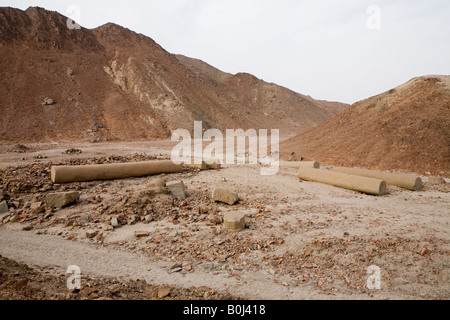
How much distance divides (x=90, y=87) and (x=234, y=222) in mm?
30413

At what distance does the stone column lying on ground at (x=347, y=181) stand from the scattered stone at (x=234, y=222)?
503 centimetres

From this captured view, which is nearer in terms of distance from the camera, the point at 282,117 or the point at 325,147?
the point at 325,147

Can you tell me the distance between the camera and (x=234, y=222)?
5250mm

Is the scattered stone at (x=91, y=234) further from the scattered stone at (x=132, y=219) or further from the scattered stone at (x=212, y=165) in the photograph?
the scattered stone at (x=212, y=165)

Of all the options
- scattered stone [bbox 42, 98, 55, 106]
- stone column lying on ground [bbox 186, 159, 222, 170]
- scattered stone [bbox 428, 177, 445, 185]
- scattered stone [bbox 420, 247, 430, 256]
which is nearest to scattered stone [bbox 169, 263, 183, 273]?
scattered stone [bbox 420, 247, 430, 256]

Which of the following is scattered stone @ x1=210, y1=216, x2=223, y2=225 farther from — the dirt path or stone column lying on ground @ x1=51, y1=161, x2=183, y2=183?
stone column lying on ground @ x1=51, y1=161, x2=183, y2=183

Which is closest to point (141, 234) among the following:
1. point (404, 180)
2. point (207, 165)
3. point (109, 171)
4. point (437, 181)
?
point (109, 171)

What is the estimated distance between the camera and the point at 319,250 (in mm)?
4484

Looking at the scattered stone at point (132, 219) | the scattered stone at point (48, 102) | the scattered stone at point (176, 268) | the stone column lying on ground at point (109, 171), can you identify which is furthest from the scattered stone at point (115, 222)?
the scattered stone at point (48, 102)

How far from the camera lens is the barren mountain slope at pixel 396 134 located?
42.7ft

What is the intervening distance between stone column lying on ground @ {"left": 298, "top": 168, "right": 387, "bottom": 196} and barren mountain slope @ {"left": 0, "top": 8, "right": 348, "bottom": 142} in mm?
19278

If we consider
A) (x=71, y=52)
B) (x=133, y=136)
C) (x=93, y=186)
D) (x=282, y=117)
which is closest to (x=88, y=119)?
(x=133, y=136)
